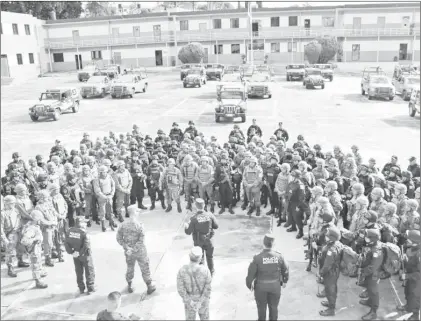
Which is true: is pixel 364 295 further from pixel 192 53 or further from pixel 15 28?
pixel 15 28

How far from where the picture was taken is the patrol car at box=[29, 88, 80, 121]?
957 inches

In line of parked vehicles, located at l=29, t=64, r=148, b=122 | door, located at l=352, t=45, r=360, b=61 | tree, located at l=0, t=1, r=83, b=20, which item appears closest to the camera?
line of parked vehicles, located at l=29, t=64, r=148, b=122

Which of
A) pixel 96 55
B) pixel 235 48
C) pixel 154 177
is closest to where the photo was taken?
pixel 154 177

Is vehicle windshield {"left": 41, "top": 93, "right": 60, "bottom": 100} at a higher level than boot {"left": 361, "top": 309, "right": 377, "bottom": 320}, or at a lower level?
higher

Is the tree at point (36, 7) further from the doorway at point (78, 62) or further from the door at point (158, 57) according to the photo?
the door at point (158, 57)

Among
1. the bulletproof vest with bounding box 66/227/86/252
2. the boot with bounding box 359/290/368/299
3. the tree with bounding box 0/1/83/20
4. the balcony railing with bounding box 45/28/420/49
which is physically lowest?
the boot with bounding box 359/290/368/299

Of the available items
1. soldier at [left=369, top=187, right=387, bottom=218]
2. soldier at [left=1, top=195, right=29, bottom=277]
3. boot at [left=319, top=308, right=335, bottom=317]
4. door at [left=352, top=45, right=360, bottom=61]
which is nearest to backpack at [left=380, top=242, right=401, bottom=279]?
boot at [left=319, top=308, right=335, bottom=317]

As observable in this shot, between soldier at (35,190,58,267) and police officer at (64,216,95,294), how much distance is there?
121 centimetres

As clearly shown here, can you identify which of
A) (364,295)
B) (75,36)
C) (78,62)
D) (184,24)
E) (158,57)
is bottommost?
(364,295)

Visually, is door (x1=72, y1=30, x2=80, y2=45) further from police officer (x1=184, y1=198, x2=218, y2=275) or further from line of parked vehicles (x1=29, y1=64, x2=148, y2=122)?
police officer (x1=184, y1=198, x2=218, y2=275)

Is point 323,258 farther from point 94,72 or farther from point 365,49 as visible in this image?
point 365,49

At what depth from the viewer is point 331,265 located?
6645 millimetres

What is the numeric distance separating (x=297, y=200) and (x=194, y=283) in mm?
4159

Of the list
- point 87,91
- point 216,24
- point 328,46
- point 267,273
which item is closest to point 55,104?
point 87,91
